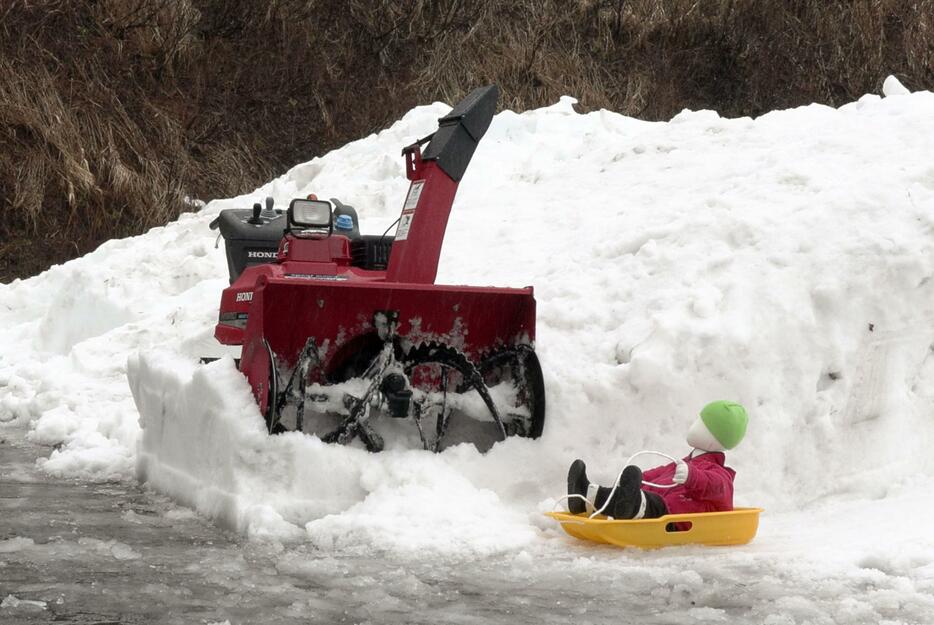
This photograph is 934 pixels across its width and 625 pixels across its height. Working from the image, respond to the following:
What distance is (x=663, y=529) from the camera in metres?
4.96

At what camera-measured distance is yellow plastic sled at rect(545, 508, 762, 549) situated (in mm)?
4934

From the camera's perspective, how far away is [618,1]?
61.4 feet

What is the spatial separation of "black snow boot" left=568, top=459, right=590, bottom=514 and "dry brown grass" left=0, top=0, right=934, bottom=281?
11480 millimetres

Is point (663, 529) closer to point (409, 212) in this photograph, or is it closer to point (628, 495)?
point (628, 495)

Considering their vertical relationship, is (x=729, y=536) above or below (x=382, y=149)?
below

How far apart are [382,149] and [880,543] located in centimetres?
806

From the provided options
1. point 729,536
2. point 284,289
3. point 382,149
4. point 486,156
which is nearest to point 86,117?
point 382,149

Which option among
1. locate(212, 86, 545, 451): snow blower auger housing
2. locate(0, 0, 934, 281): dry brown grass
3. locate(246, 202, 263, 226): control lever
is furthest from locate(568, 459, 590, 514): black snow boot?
locate(0, 0, 934, 281): dry brown grass

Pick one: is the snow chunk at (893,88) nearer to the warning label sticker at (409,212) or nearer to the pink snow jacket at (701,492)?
the warning label sticker at (409,212)

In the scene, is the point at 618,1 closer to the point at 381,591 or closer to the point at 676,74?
the point at 676,74

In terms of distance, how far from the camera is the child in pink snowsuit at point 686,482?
16.2 ft

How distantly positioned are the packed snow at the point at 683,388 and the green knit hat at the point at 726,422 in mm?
459

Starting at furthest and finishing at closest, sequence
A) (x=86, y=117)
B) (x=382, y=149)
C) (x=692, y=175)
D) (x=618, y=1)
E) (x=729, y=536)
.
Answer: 1. (x=618, y=1)
2. (x=86, y=117)
3. (x=382, y=149)
4. (x=692, y=175)
5. (x=729, y=536)

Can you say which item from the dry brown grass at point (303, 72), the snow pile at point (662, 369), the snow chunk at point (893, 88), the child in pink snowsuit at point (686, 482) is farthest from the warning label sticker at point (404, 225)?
the dry brown grass at point (303, 72)
